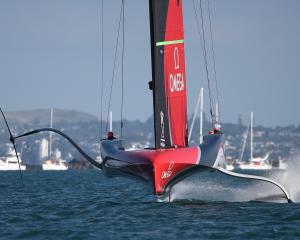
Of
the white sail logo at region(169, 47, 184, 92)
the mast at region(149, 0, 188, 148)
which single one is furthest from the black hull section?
the white sail logo at region(169, 47, 184, 92)

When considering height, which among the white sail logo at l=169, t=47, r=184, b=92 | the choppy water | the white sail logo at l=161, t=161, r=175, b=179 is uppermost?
the white sail logo at l=169, t=47, r=184, b=92

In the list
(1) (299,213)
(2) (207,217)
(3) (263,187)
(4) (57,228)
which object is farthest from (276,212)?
(3) (263,187)

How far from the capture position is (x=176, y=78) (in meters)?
21.0

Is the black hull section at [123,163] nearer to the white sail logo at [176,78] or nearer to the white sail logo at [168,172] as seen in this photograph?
the white sail logo at [168,172]

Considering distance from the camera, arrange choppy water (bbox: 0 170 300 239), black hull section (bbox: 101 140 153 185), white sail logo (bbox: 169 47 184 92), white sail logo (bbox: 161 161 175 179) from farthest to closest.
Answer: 1. white sail logo (bbox: 169 47 184 92)
2. black hull section (bbox: 101 140 153 185)
3. white sail logo (bbox: 161 161 175 179)
4. choppy water (bbox: 0 170 300 239)

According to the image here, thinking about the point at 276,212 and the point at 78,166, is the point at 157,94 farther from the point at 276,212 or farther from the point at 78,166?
the point at 78,166

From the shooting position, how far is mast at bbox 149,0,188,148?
2066 cm

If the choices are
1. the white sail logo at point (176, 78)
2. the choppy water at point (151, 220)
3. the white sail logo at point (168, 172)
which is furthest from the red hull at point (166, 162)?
the white sail logo at point (176, 78)

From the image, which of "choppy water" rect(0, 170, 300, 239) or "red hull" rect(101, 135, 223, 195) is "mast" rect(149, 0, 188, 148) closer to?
"red hull" rect(101, 135, 223, 195)

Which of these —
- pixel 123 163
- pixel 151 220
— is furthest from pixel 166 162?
pixel 151 220

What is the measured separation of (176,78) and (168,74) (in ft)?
0.76

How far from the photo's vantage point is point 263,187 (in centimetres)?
2517

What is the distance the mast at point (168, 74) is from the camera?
67.8ft

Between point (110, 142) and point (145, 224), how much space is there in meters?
4.85
